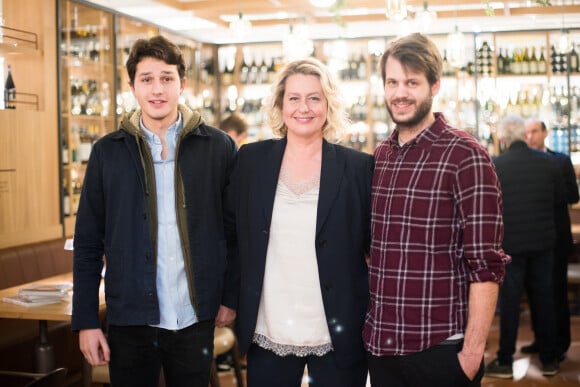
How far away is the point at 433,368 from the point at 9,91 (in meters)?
4.21

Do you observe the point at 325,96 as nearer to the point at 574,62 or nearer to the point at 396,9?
the point at 396,9

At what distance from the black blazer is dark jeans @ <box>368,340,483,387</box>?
17cm

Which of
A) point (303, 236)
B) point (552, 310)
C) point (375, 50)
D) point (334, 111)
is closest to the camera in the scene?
point (303, 236)


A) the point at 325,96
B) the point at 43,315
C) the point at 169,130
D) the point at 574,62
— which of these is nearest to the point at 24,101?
the point at 43,315

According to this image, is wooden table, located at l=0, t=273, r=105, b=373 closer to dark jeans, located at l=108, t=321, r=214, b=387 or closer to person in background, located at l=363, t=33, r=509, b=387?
dark jeans, located at l=108, t=321, r=214, b=387

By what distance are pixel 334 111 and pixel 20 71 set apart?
3.78 metres

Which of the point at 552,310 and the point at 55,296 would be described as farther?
the point at 552,310

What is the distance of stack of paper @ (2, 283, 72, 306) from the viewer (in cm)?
353

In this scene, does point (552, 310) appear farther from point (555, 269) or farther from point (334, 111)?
point (334, 111)

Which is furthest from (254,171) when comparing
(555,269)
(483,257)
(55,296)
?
(555,269)

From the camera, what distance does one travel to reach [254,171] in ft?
7.78

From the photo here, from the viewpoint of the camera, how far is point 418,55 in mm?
2162

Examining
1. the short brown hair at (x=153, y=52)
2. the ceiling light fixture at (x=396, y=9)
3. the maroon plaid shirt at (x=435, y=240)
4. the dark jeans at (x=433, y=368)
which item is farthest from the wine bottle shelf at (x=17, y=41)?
the dark jeans at (x=433, y=368)

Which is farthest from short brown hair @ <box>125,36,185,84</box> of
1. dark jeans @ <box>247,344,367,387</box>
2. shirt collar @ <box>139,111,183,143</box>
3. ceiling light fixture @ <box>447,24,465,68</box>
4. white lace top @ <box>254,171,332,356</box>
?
ceiling light fixture @ <box>447,24,465,68</box>
